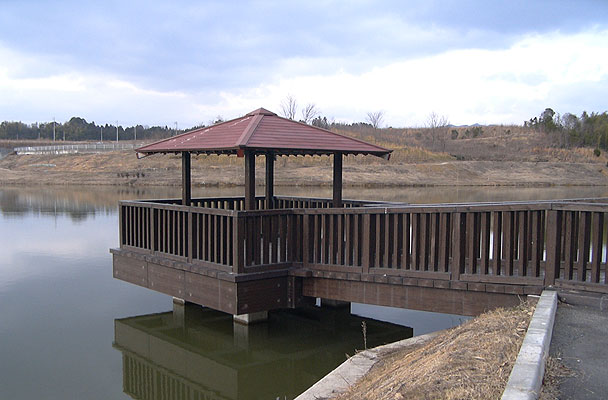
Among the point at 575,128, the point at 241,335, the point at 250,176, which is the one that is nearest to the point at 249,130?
the point at 250,176

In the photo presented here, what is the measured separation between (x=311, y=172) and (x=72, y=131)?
9043 centimetres

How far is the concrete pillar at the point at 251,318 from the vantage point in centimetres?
859

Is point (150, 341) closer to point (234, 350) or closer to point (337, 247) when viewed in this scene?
point (234, 350)

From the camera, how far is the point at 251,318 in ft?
28.3

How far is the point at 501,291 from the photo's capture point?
6.61 meters

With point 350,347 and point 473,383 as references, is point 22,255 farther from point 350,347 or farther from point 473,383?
point 473,383

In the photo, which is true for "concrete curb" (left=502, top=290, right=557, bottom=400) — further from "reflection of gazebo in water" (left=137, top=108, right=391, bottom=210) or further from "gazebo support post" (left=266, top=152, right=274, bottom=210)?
"gazebo support post" (left=266, top=152, right=274, bottom=210)

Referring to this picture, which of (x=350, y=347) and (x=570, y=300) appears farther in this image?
(x=350, y=347)

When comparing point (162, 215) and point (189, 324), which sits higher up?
point (162, 215)

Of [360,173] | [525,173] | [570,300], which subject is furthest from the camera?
[525,173]

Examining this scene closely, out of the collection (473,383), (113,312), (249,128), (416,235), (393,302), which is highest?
(249,128)

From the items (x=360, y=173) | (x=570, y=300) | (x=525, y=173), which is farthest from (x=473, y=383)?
(x=525, y=173)

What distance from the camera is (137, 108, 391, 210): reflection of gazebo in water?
28.3 feet

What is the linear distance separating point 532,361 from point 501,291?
3064mm
